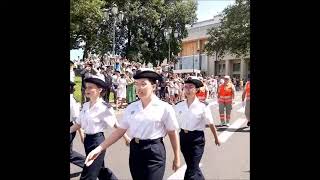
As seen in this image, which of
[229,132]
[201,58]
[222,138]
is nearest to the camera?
[222,138]

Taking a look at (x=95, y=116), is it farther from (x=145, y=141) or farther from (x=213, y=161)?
(x=213, y=161)

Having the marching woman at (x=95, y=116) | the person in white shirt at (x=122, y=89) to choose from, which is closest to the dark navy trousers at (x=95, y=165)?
the marching woman at (x=95, y=116)

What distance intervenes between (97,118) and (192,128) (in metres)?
1.15

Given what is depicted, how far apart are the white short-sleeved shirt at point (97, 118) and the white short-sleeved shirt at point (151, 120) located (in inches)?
42.2

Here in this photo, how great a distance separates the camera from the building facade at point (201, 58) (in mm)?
48194

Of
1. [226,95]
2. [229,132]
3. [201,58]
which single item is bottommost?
[229,132]

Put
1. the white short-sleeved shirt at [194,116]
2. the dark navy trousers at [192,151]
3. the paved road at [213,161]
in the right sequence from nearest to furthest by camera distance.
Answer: the dark navy trousers at [192,151], the white short-sleeved shirt at [194,116], the paved road at [213,161]

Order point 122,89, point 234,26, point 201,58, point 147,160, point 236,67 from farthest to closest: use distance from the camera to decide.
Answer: point 236,67 → point 201,58 → point 234,26 → point 122,89 → point 147,160

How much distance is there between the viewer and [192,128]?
6.11 m

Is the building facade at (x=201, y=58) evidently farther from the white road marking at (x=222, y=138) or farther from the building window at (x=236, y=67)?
the white road marking at (x=222, y=138)

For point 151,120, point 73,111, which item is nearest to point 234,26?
point 73,111
